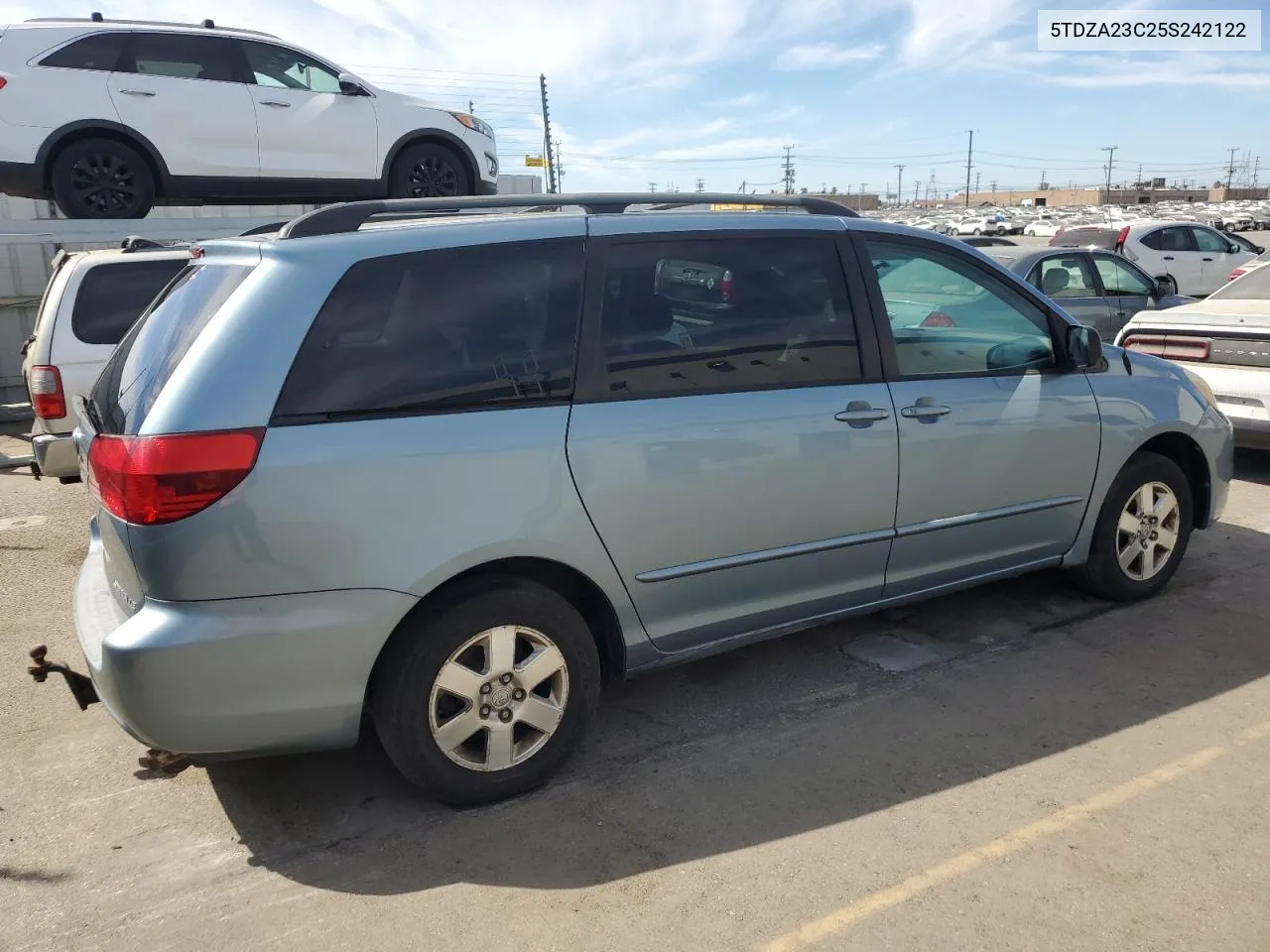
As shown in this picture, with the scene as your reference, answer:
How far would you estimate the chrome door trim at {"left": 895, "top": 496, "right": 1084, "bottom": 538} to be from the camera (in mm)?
3836

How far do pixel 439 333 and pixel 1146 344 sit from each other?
625 cm

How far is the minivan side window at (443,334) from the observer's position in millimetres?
2781

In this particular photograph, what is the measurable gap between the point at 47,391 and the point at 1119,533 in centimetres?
632

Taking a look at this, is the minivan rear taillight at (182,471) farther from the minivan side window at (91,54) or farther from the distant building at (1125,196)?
the distant building at (1125,196)

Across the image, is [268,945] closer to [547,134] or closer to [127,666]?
[127,666]

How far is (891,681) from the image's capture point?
12.9 feet

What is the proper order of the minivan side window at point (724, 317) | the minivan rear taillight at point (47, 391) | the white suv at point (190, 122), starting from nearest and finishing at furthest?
the minivan side window at point (724, 317), the minivan rear taillight at point (47, 391), the white suv at point (190, 122)

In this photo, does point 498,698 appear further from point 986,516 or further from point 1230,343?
point 1230,343

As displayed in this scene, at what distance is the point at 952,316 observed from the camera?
13.7ft

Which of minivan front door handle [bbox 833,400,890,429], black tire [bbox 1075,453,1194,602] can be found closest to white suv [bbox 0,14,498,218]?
minivan front door handle [bbox 833,400,890,429]

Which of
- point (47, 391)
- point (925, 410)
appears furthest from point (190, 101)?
point (925, 410)

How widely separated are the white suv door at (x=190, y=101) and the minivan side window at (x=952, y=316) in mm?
6563

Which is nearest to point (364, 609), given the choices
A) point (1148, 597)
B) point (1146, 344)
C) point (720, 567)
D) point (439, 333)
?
point (439, 333)

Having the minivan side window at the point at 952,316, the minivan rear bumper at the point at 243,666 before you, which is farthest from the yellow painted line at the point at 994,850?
the minivan side window at the point at 952,316
